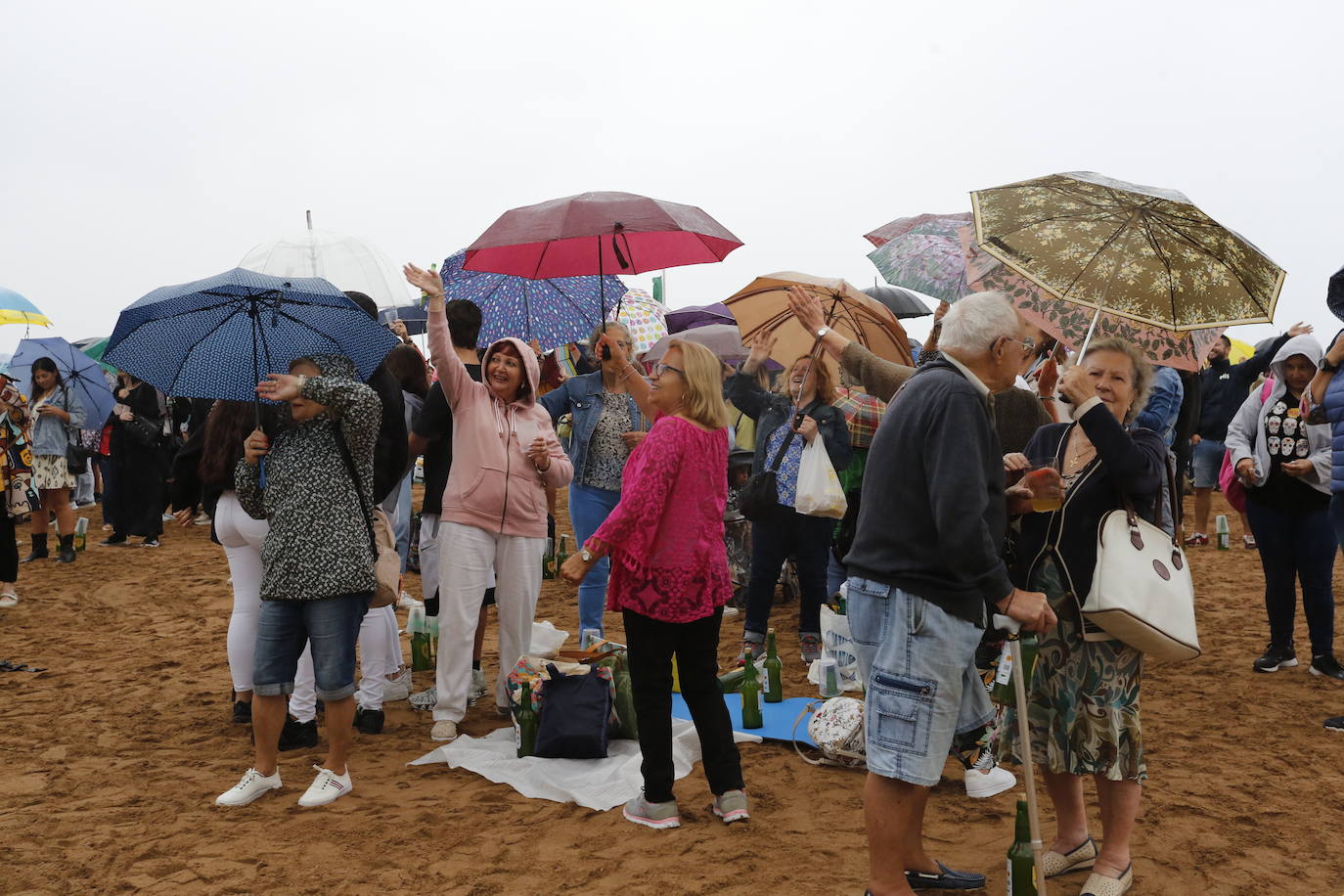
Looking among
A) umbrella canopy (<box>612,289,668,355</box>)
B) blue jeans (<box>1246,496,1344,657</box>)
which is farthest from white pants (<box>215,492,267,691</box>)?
blue jeans (<box>1246,496,1344,657</box>)

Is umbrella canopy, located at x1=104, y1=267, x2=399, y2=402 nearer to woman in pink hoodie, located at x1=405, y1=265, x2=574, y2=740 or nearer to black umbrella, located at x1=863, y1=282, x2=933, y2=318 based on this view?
woman in pink hoodie, located at x1=405, y1=265, x2=574, y2=740

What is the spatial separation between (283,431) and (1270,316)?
389 centimetres

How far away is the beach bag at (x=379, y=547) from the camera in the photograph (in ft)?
14.8

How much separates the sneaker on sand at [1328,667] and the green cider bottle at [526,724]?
494 cm

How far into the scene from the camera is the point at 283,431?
4.50m

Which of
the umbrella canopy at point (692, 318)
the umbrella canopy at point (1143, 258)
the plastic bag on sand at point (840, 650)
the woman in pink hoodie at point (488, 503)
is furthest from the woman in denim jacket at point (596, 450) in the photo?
the umbrella canopy at point (692, 318)

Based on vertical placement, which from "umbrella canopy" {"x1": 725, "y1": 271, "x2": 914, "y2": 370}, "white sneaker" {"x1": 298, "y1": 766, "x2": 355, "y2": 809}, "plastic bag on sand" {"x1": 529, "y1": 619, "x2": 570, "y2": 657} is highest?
"umbrella canopy" {"x1": 725, "y1": 271, "x2": 914, "y2": 370}

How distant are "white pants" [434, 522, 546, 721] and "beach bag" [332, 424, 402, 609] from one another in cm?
47

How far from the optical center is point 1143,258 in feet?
12.0

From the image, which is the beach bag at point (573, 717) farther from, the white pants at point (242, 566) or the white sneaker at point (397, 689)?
the white sneaker at point (397, 689)

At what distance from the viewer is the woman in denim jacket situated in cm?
621

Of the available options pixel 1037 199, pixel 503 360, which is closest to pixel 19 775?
pixel 503 360

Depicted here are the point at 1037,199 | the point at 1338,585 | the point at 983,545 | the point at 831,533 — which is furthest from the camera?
the point at 1338,585

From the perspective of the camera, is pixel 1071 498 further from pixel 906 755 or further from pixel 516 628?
pixel 516 628
